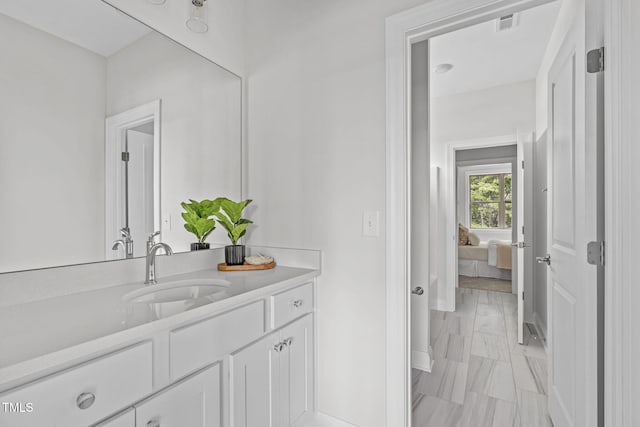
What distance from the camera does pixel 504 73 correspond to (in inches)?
134

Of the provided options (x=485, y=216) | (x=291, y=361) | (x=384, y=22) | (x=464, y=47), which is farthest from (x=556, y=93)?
(x=485, y=216)

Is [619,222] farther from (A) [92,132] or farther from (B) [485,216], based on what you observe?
(B) [485,216]

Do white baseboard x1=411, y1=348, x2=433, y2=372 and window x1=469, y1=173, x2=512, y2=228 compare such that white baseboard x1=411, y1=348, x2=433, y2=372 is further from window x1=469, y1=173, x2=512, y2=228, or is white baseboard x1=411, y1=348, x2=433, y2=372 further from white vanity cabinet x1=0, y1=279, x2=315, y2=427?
window x1=469, y1=173, x2=512, y2=228

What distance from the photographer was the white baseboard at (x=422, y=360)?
2312 mm

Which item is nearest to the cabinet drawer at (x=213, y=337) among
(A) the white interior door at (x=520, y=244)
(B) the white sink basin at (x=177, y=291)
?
(B) the white sink basin at (x=177, y=291)

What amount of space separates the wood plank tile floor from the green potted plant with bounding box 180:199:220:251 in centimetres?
158

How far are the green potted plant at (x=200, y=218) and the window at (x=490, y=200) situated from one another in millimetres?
6469

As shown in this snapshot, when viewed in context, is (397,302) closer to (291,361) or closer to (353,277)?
(353,277)

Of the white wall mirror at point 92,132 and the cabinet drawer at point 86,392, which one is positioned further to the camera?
the white wall mirror at point 92,132

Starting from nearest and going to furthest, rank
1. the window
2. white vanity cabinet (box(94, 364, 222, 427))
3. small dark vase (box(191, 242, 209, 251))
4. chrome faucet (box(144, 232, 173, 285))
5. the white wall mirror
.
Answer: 1. white vanity cabinet (box(94, 364, 222, 427))
2. the white wall mirror
3. chrome faucet (box(144, 232, 173, 285))
4. small dark vase (box(191, 242, 209, 251))
5. the window

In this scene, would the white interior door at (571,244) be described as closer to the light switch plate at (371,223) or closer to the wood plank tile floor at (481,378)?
the wood plank tile floor at (481,378)

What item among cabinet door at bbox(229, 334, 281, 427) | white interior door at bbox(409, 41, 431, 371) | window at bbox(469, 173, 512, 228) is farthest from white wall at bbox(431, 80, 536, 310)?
window at bbox(469, 173, 512, 228)

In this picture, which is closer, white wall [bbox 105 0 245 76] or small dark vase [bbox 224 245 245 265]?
white wall [bbox 105 0 245 76]

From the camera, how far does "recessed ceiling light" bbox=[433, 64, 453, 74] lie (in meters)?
3.25
